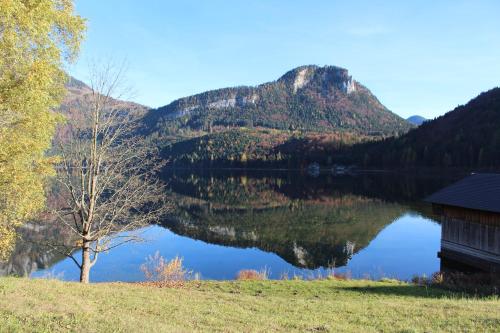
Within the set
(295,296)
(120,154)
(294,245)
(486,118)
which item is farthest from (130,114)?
(486,118)

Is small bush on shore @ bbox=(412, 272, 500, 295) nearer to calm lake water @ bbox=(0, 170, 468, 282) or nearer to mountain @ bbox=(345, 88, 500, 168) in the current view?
calm lake water @ bbox=(0, 170, 468, 282)

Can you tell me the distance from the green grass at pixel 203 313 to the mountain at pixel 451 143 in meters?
126

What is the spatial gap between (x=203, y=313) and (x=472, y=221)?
76.4 feet

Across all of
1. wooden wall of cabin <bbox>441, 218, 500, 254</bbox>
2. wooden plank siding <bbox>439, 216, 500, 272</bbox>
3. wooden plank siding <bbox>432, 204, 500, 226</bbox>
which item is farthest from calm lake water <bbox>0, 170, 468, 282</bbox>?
wooden plank siding <bbox>432, 204, 500, 226</bbox>

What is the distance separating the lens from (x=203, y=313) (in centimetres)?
1216

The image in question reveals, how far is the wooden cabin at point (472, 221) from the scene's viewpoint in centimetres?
2567

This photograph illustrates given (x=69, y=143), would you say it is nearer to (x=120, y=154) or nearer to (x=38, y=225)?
(x=120, y=154)

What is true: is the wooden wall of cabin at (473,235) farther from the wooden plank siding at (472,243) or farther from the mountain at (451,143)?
the mountain at (451,143)

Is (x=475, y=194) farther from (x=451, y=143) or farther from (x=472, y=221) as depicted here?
(x=451, y=143)

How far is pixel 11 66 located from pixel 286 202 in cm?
6624

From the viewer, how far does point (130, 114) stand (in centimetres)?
1961

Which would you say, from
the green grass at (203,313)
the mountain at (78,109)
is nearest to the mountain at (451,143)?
the green grass at (203,313)

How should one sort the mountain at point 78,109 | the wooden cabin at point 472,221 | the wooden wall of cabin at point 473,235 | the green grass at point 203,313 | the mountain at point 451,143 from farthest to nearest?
the mountain at point 451,143, the wooden cabin at point 472,221, the wooden wall of cabin at point 473,235, the mountain at point 78,109, the green grass at point 203,313

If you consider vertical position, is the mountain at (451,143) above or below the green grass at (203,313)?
above
